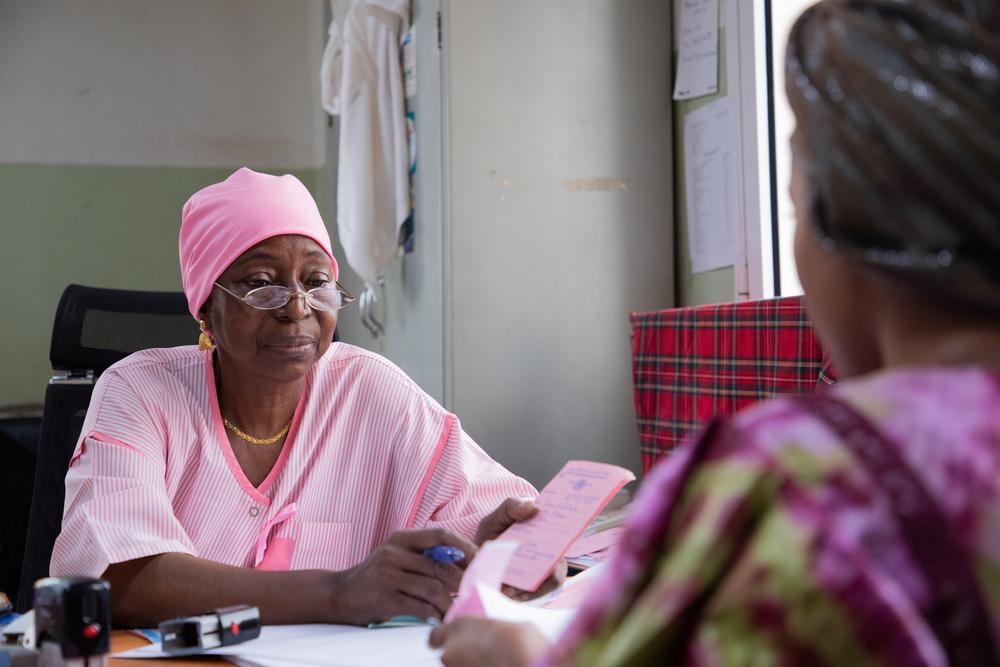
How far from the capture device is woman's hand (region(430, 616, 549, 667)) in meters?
0.76

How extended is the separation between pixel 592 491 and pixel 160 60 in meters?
4.02

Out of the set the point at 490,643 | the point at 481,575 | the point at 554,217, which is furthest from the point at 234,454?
the point at 554,217

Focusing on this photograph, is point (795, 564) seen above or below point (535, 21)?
below

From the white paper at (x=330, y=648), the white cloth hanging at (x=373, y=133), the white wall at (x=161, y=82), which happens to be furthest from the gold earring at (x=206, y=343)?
the white wall at (x=161, y=82)

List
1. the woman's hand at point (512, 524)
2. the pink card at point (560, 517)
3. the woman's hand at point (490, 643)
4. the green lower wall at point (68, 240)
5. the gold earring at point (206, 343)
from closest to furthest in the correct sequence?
1. the woman's hand at point (490, 643)
2. the pink card at point (560, 517)
3. the woman's hand at point (512, 524)
4. the gold earring at point (206, 343)
5. the green lower wall at point (68, 240)

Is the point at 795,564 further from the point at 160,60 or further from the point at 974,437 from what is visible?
the point at 160,60

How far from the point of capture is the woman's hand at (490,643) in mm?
760

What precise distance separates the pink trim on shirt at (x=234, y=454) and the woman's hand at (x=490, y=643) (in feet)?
2.80

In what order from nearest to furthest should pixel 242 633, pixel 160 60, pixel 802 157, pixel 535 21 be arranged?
1. pixel 802 157
2. pixel 242 633
3. pixel 535 21
4. pixel 160 60

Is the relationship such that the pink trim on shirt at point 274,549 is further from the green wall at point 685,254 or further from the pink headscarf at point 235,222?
the green wall at point 685,254

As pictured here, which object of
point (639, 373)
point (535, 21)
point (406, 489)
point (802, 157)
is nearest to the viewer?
point (802, 157)

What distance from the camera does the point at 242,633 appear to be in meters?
1.21

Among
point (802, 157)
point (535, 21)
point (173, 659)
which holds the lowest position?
point (173, 659)

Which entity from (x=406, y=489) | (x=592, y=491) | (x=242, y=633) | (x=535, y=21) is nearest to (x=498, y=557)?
(x=592, y=491)
